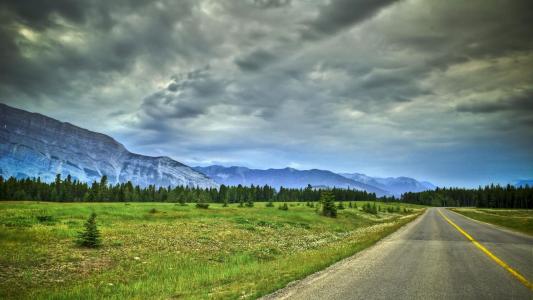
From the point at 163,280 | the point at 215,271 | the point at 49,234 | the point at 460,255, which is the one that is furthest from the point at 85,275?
the point at 460,255

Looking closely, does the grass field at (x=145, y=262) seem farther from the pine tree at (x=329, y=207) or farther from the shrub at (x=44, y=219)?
the pine tree at (x=329, y=207)

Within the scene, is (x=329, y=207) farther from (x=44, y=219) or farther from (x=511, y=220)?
(x=44, y=219)

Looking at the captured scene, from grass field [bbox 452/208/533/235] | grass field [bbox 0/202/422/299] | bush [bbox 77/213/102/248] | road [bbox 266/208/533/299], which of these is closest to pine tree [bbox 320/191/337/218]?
grass field [bbox 452/208/533/235]

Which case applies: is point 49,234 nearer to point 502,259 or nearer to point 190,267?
point 190,267

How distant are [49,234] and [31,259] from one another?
317 inches

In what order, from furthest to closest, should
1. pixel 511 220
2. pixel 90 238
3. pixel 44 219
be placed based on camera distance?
pixel 511 220 → pixel 44 219 → pixel 90 238

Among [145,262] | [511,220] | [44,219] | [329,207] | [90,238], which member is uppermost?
[511,220]

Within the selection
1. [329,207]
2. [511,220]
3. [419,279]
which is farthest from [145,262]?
[511,220]

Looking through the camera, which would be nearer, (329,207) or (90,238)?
(90,238)

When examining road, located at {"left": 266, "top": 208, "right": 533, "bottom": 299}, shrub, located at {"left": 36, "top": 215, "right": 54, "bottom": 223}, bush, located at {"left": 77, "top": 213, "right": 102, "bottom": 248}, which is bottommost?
shrub, located at {"left": 36, "top": 215, "right": 54, "bottom": 223}

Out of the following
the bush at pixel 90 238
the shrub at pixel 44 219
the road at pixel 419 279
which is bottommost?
the shrub at pixel 44 219

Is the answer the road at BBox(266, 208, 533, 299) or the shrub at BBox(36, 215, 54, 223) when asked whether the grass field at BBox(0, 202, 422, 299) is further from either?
the road at BBox(266, 208, 533, 299)

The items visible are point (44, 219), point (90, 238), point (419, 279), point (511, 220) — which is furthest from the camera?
point (511, 220)

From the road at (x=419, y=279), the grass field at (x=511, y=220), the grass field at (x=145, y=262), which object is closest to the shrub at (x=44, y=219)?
the grass field at (x=145, y=262)
